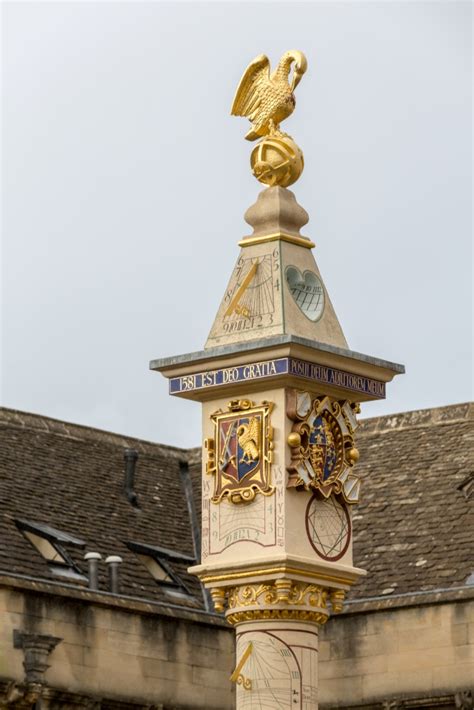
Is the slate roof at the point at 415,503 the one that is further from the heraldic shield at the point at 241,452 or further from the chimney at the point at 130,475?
the heraldic shield at the point at 241,452

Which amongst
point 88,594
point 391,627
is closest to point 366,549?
point 391,627

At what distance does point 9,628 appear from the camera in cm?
4572

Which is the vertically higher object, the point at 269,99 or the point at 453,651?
the point at 269,99

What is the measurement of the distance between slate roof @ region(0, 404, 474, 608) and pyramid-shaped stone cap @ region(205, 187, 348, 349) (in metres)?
16.2

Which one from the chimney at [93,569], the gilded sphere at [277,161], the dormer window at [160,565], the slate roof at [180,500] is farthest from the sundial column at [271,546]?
the dormer window at [160,565]

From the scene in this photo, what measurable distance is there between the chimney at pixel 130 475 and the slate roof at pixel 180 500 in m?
0.14

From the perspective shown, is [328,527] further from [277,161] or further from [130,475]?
[130,475]

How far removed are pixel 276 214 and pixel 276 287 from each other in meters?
1.05

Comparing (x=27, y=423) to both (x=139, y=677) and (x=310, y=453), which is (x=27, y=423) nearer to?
(x=139, y=677)

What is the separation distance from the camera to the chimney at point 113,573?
48.2 metres

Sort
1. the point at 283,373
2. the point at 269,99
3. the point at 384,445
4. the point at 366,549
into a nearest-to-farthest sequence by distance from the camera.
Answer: the point at 283,373, the point at 269,99, the point at 366,549, the point at 384,445

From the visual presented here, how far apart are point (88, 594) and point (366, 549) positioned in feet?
18.6

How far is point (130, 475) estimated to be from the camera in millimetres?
53438

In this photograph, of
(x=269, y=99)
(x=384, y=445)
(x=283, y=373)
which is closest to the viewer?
(x=283, y=373)
